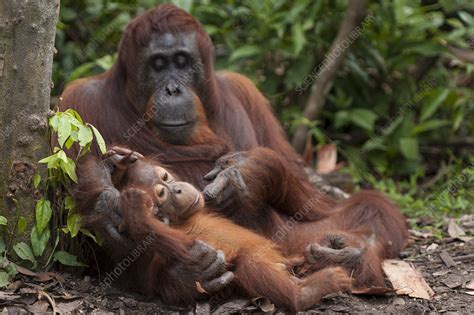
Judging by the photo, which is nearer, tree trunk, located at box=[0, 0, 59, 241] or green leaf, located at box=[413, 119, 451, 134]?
tree trunk, located at box=[0, 0, 59, 241]

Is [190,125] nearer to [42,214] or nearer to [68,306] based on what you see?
[42,214]

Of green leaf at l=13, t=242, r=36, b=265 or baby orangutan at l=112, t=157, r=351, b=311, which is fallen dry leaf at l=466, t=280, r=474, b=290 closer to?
baby orangutan at l=112, t=157, r=351, b=311

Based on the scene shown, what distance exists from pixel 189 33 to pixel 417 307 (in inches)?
79.4

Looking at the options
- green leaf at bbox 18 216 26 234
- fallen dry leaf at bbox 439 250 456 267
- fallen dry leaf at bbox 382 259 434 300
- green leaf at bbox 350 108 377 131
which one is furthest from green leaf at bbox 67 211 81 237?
green leaf at bbox 350 108 377 131

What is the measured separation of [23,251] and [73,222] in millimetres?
284

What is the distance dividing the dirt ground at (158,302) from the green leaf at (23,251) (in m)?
0.10

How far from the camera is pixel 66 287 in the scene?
4.02 meters

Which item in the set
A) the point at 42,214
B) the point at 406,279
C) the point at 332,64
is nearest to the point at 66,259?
the point at 42,214

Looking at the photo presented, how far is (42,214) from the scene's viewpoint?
12.9 ft

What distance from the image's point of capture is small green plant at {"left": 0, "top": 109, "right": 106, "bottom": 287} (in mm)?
3852

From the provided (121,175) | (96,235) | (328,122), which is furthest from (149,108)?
(328,122)

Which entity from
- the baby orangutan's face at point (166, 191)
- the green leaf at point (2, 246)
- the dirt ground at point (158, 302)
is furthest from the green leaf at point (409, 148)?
the green leaf at point (2, 246)

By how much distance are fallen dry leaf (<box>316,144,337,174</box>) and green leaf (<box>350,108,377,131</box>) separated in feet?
1.03

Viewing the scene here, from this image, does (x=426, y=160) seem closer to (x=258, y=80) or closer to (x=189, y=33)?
(x=258, y=80)
